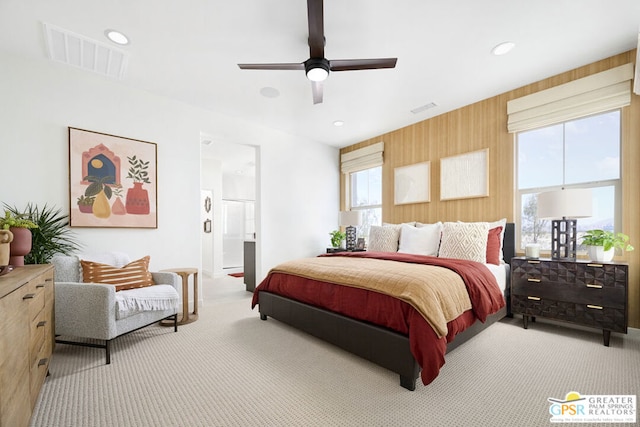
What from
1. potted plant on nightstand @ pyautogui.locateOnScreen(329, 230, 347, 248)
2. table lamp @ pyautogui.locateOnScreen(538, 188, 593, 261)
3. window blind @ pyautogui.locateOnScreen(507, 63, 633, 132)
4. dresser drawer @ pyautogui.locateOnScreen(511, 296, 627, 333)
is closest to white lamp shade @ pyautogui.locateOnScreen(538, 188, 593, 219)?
table lamp @ pyautogui.locateOnScreen(538, 188, 593, 261)

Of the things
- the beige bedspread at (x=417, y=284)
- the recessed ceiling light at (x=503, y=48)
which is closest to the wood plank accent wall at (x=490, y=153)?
the recessed ceiling light at (x=503, y=48)

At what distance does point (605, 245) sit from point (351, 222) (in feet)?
10.4

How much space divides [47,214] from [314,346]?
288cm

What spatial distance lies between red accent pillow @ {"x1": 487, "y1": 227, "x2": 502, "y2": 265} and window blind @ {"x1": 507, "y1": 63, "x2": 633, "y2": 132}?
1357 mm

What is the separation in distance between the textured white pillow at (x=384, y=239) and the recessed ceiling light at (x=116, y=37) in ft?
11.9

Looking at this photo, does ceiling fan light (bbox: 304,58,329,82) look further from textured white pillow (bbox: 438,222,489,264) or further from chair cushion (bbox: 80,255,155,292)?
chair cushion (bbox: 80,255,155,292)

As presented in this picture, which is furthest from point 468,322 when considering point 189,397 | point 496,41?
point 496,41

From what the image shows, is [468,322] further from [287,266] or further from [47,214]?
[47,214]

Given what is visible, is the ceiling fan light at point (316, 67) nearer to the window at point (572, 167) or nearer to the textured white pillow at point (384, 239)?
the textured white pillow at point (384, 239)

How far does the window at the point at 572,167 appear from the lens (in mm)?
2877

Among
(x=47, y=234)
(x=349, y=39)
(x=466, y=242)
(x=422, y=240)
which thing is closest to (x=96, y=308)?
(x=47, y=234)

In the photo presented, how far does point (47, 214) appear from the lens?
2744 mm

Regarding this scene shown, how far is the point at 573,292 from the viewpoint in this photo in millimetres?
2650

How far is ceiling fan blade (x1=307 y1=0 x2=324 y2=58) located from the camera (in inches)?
69.6
